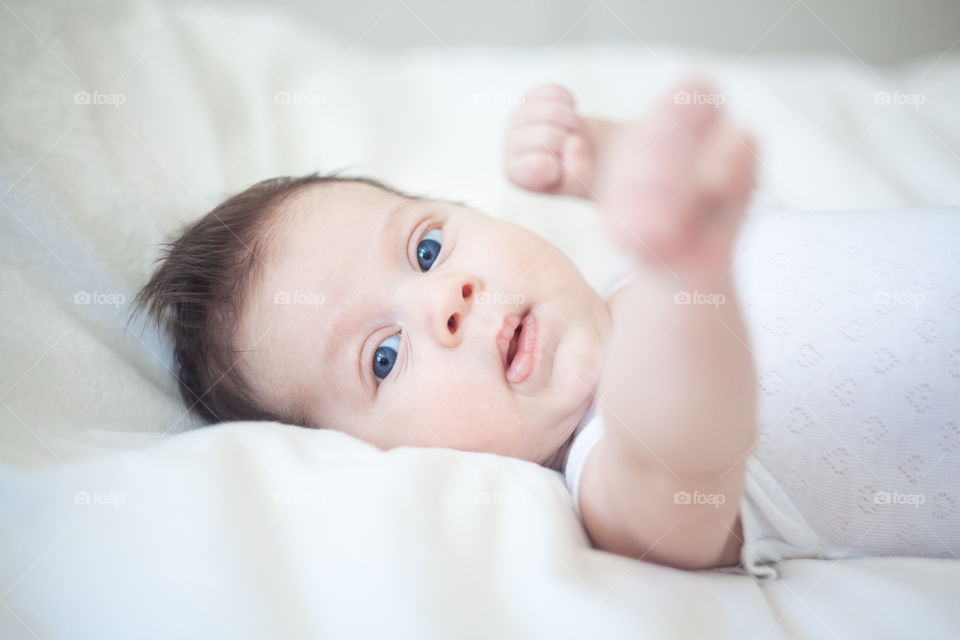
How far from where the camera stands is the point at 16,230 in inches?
40.6

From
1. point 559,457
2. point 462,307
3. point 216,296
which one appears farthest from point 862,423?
point 216,296

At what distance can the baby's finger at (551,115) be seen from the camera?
1073 millimetres

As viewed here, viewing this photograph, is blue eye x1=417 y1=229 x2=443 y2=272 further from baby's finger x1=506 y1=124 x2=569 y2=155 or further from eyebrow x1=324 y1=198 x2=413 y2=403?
baby's finger x1=506 y1=124 x2=569 y2=155

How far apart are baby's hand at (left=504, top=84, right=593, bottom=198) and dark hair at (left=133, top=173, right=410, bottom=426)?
27 cm

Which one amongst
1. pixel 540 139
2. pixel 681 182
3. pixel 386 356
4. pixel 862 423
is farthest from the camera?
pixel 540 139

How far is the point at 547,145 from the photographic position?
1058 mm

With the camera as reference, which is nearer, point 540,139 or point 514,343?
point 514,343

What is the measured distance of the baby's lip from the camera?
2.90 feet

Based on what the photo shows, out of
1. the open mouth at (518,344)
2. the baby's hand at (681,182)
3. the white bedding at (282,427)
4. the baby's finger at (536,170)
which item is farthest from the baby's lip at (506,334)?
the baby's hand at (681,182)

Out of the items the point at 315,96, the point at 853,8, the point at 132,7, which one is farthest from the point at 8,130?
the point at 853,8

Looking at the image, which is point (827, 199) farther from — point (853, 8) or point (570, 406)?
point (570, 406)

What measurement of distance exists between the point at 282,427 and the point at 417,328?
0.66ft

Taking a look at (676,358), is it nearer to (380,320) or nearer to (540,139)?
(380,320)

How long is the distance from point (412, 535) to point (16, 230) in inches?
30.4
